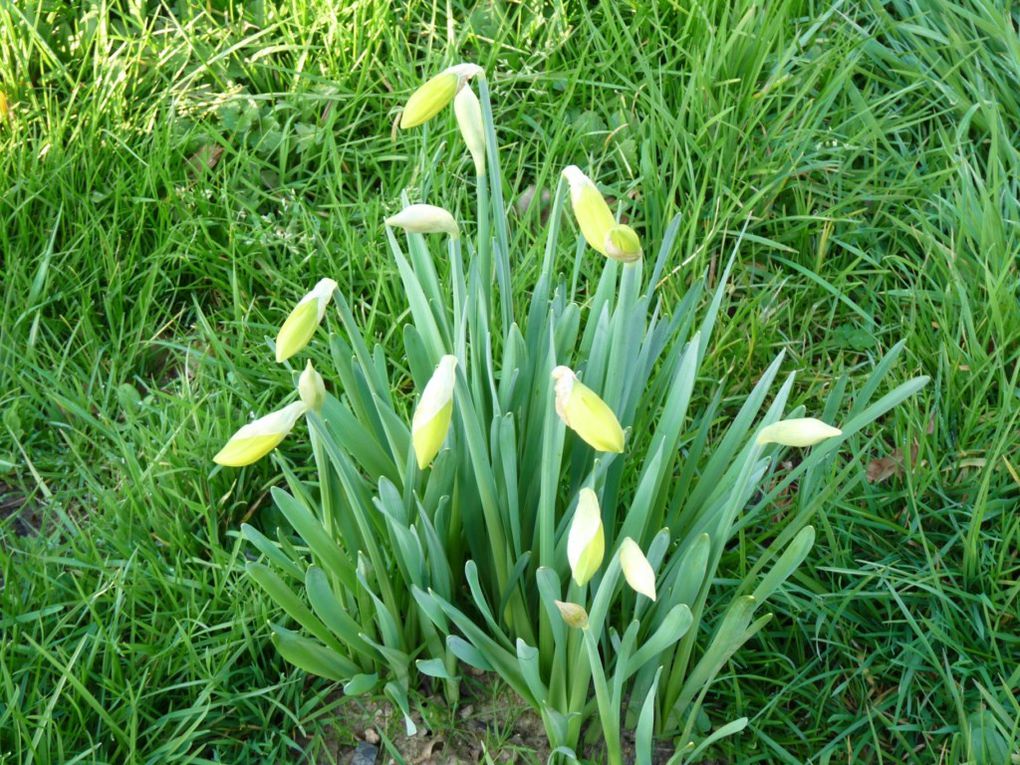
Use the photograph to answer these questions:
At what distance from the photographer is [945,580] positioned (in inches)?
Answer: 79.3

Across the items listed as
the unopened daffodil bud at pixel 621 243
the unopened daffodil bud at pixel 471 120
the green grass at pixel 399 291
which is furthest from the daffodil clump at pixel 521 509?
the green grass at pixel 399 291

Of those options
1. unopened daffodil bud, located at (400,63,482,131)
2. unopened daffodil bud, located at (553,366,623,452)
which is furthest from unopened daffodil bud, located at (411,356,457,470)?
unopened daffodil bud, located at (400,63,482,131)

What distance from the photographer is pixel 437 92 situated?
1.41 meters

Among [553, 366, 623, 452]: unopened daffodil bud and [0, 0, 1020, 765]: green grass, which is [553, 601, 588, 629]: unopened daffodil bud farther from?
[0, 0, 1020, 765]: green grass

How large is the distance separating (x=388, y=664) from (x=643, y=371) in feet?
2.02

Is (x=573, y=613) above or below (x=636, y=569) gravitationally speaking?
below

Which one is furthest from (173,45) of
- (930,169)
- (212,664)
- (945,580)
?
(945,580)

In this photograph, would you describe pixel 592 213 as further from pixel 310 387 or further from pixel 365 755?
pixel 365 755

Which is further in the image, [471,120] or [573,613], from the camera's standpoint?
[471,120]

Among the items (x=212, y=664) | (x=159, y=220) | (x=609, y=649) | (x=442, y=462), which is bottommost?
(x=212, y=664)

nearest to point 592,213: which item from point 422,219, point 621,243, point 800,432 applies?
point 621,243

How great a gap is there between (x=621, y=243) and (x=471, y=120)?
323 millimetres

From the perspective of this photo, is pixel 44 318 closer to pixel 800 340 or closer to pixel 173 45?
pixel 173 45

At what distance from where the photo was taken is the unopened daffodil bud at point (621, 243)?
1260mm
